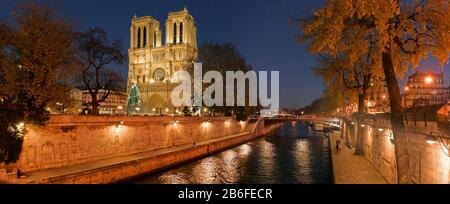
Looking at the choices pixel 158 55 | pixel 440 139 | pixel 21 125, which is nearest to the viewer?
pixel 440 139

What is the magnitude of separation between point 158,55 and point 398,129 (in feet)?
285

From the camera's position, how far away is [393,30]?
9.28m

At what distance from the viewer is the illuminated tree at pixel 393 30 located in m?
8.60

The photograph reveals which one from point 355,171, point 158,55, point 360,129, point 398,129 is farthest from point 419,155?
point 158,55

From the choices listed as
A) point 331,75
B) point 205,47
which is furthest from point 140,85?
point 331,75

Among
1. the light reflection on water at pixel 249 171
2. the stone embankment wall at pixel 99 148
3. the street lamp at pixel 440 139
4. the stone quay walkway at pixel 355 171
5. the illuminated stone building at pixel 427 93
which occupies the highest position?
the illuminated stone building at pixel 427 93

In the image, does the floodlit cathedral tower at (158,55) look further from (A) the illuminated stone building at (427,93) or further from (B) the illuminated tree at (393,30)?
(B) the illuminated tree at (393,30)

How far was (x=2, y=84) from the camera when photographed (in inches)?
608

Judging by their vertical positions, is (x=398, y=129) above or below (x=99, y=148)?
above

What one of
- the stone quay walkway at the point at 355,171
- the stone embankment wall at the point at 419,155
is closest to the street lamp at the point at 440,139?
the stone embankment wall at the point at 419,155

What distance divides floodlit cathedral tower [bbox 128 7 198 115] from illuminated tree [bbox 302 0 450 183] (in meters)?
70.1

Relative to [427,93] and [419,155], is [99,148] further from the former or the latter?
[427,93]

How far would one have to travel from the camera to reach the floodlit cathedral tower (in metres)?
84.6

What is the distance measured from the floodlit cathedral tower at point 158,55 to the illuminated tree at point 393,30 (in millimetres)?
70091
